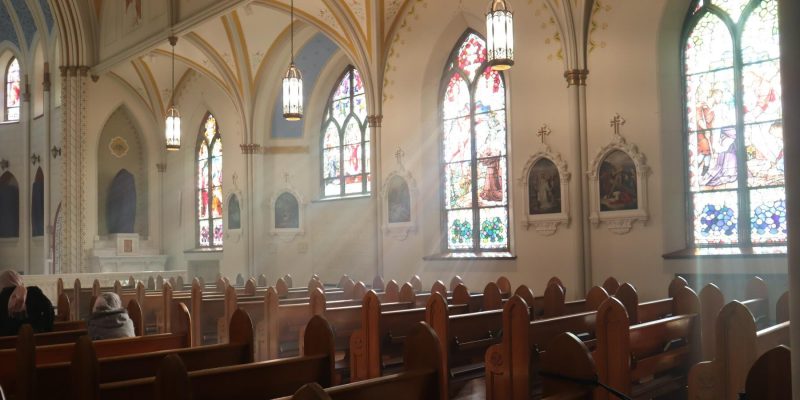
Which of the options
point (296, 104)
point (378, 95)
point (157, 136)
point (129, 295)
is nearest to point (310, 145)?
point (378, 95)

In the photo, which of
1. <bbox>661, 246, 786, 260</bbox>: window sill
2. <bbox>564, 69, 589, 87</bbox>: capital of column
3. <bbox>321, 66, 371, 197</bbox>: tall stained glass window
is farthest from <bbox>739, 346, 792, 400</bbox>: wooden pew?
<bbox>321, 66, 371, 197</bbox>: tall stained glass window

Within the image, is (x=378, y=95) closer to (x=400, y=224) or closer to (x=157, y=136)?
(x=400, y=224)

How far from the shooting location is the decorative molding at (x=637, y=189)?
10.2 metres

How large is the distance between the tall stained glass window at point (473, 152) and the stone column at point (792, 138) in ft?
33.7

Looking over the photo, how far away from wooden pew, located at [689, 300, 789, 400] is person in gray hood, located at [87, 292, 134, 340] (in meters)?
4.82

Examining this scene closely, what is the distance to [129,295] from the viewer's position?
9.96m

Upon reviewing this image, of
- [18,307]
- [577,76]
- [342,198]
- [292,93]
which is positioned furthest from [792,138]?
[342,198]

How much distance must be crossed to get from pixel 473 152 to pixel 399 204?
5.94ft

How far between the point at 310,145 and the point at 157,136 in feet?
17.5

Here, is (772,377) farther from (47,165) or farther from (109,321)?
(47,165)

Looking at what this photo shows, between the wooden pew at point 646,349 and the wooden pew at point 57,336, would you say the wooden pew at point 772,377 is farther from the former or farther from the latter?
the wooden pew at point 57,336

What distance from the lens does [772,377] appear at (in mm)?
2596

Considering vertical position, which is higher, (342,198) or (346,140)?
(346,140)

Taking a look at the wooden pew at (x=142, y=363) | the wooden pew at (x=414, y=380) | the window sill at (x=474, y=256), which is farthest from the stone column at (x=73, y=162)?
the wooden pew at (x=414, y=380)
